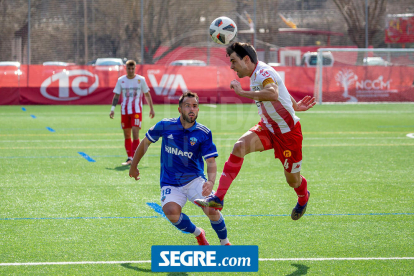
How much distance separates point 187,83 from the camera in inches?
1113

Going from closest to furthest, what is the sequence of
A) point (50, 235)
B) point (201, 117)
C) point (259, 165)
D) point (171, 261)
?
point (171, 261)
point (50, 235)
point (259, 165)
point (201, 117)

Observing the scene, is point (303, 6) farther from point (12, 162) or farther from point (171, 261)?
point (171, 261)

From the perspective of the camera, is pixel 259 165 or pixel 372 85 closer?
pixel 259 165

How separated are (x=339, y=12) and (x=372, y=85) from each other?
11453 millimetres

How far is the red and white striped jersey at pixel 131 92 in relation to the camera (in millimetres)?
11180

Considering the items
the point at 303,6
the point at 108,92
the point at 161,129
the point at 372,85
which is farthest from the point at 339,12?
the point at 161,129

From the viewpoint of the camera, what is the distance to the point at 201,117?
69.0 feet

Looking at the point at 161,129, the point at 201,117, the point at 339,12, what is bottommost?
the point at 201,117

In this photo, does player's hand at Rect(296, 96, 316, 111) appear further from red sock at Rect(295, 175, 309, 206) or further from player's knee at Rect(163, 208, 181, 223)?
player's knee at Rect(163, 208, 181, 223)

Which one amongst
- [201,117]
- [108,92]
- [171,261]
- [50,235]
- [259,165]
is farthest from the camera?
[108,92]

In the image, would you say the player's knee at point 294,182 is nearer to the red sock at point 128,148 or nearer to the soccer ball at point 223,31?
the soccer ball at point 223,31

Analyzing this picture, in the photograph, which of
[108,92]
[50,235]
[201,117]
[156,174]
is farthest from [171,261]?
[108,92]

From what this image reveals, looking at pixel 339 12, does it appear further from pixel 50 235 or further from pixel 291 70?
pixel 50 235

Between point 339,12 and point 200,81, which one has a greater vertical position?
point 339,12
